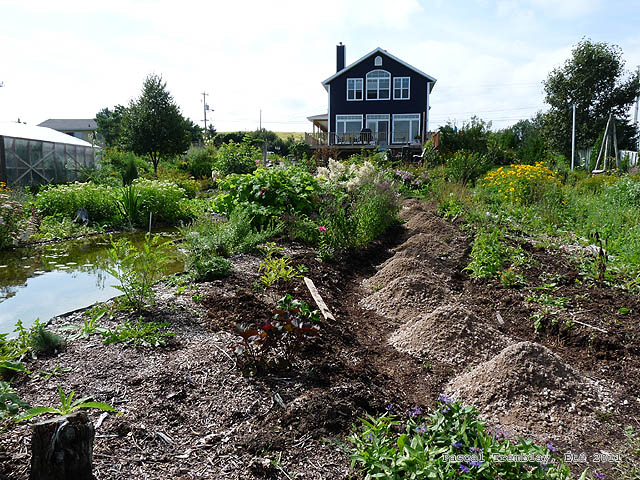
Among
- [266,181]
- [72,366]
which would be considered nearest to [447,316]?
[72,366]

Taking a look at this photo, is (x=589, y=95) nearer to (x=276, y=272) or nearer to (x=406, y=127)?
(x=406, y=127)

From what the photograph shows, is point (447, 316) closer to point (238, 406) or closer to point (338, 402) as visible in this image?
point (338, 402)

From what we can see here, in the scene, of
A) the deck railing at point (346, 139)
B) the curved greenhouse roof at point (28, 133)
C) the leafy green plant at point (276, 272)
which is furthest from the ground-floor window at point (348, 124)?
the leafy green plant at point (276, 272)

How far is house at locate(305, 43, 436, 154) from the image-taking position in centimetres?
2986

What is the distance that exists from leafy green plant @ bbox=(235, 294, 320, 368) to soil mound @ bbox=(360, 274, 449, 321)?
155cm

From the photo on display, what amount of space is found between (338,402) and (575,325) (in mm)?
2551

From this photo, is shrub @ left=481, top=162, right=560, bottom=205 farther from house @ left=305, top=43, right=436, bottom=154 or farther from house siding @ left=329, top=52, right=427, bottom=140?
house siding @ left=329, top=52, right=427, bottom=140

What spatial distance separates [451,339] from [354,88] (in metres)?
29.0

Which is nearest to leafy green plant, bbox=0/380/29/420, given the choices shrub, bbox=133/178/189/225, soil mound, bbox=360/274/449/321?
soil mound, bbox=360/274/449/321

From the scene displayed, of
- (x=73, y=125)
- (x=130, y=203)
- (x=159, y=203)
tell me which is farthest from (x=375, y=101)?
(x=73, y=125)

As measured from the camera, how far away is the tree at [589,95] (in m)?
29.0

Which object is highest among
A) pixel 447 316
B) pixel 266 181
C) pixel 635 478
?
pixel 266 181

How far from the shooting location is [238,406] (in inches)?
104

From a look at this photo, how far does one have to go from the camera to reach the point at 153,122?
73.0 ft
